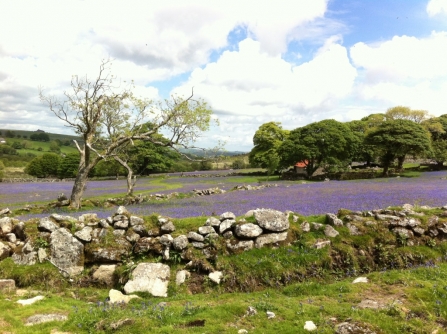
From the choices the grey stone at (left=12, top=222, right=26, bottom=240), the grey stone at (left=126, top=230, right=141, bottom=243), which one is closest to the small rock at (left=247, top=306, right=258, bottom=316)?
the grey stone at (left=126, top=230, right=141, bottom=243)

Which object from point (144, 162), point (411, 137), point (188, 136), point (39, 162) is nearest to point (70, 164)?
point (39, 162)

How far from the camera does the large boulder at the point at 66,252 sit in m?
9.65

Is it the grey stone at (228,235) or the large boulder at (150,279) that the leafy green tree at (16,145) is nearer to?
the large boulder at (150,279)

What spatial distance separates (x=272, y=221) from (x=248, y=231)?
968 millimetres

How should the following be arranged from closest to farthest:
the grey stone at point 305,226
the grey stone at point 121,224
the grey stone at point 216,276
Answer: the grey stone at point 216,276
the grey stone at point 121,224
the grey stone at point 305,226

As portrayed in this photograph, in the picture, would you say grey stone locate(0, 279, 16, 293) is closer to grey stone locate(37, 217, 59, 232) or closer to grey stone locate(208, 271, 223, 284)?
grey stone locate(37, 217, 59, 232)

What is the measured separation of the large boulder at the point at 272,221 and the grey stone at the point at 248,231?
236 millimetres

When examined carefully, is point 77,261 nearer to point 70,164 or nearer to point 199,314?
point 199,314

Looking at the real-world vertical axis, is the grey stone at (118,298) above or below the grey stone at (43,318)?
below

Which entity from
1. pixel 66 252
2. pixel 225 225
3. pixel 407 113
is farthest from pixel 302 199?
pixel 407 113

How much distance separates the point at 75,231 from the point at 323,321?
8477 mm

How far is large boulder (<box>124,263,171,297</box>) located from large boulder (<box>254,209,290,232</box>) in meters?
3.54

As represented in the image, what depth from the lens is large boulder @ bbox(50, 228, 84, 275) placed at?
9648 mm

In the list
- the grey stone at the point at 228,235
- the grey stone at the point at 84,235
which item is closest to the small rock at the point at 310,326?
the grey stone at the point at 228,235
